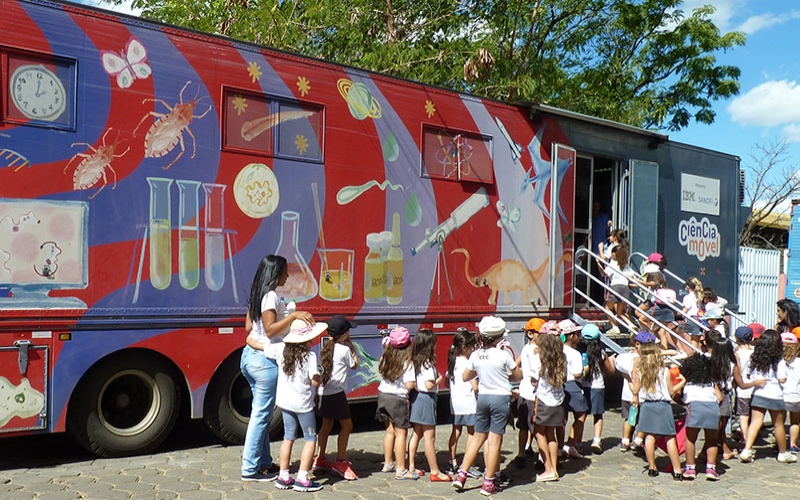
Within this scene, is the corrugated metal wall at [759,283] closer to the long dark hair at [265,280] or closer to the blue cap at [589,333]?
the blue cap at [589,333]

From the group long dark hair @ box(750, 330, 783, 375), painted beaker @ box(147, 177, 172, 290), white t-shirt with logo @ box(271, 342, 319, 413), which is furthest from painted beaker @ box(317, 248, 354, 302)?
long dark hair @ box(750, 330, 783, 375)

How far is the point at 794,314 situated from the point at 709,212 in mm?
3082

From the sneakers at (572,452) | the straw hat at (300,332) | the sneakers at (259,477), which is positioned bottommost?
the sneakers at (572,452)

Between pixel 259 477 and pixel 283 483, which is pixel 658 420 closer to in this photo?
pixel 283 483

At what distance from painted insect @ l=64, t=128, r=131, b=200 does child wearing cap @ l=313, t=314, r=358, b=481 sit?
2.31 meters

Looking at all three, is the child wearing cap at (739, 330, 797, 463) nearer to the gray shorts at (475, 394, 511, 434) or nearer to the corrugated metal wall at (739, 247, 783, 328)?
the gray shorts at (475, 394, 511, 434)

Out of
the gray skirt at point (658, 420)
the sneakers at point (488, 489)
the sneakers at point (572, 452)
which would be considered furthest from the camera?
the sneakers at point (572, 452)

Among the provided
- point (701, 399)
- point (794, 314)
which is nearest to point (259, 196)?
point (701, 399)

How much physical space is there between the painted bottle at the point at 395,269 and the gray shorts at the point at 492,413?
2335mm

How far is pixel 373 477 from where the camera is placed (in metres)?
6.68

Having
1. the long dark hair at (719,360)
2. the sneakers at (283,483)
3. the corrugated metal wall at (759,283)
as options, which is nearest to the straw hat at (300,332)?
the sneakers at (283,483)

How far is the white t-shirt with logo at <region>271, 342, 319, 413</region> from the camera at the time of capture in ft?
20.2

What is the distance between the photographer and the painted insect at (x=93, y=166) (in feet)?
22.0

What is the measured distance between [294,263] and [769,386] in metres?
4.92
